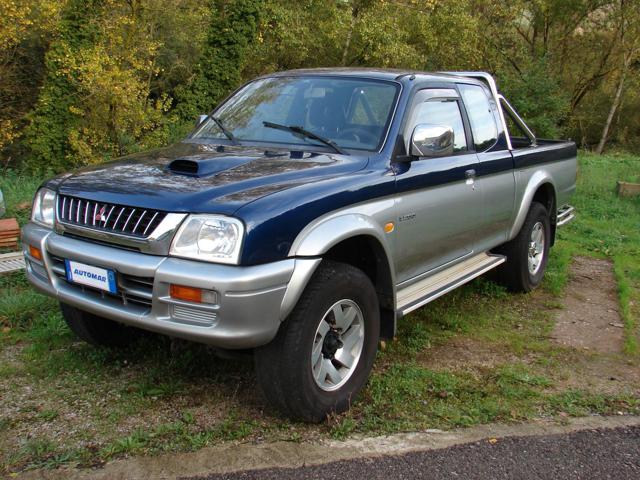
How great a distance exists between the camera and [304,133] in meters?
4.05

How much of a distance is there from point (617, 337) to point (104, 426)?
3790 millimetres

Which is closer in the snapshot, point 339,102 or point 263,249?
point 263,249

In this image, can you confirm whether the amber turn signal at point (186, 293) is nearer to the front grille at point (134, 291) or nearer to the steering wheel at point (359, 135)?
the front grille at point (134, 291)

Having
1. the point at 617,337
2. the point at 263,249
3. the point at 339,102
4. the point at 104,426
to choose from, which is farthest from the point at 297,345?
the point at 617,337

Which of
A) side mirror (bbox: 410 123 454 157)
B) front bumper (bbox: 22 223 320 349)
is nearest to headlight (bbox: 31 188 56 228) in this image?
front bumper (bbox: 22 223 320 349)

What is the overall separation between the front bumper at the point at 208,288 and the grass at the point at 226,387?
629mm

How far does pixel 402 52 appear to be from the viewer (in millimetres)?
19531

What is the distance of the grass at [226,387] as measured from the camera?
10.3 ft

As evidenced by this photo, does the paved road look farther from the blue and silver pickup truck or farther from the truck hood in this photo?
the truck hood

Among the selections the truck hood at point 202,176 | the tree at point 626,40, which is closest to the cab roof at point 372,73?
the truck hood at point 202,176

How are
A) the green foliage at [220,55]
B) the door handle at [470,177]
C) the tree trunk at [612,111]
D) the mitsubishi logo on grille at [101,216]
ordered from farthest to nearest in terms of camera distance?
1. the tree trunk at [612,111]
2. the green foliage at [220,55]
3. the door handle at [470,177]
4. the mitsubishi logo on grille at [101,216]

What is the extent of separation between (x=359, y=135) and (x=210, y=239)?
153cm

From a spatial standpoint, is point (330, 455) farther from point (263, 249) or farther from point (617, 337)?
point (617, 337)

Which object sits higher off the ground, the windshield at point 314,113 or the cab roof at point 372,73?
the cab roof at point 372,73
